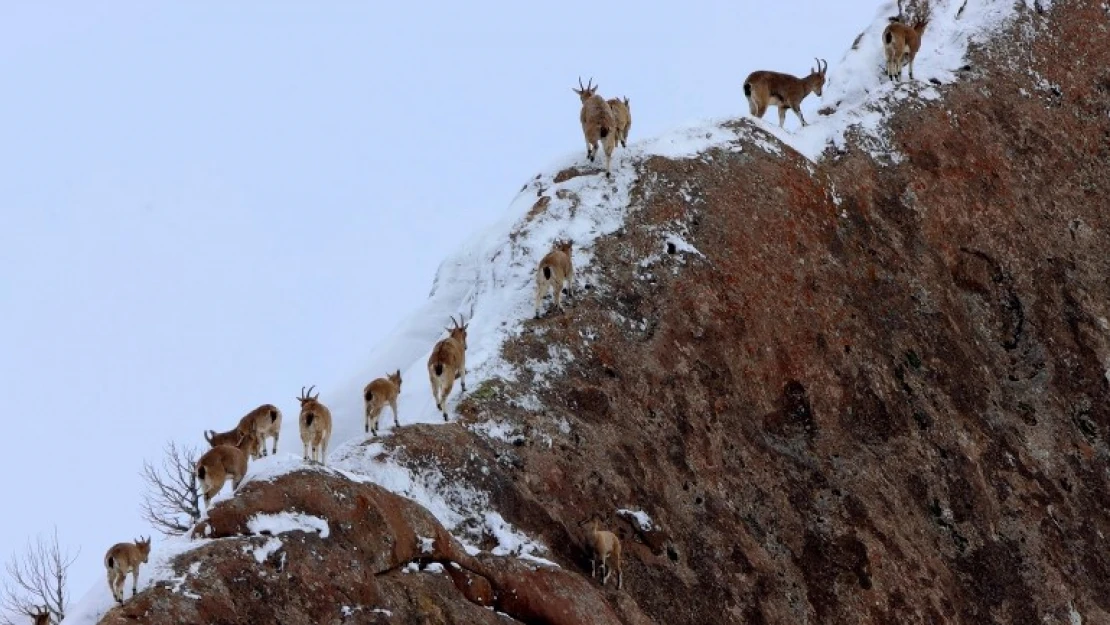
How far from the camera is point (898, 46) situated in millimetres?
43031

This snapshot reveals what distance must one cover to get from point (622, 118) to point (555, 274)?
22.4ft

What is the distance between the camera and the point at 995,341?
3875 centimetres

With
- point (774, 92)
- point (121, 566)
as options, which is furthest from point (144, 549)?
point (774, 92)

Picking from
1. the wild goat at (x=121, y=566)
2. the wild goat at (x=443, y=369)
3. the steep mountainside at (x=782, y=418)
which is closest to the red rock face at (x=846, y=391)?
the steep mountainside at (x=782, y=418)

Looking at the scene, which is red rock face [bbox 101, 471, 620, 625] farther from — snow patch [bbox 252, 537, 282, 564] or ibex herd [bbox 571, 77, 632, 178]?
ibex herd [bbox 571, 77, 632, 178]

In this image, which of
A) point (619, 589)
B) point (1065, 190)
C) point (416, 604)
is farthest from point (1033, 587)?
point (416, 604)

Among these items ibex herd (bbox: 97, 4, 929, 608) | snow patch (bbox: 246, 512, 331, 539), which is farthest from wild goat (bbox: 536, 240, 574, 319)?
snow patch (bbox: 246, 512, 331, 539)

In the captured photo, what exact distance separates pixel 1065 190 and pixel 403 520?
26.1m

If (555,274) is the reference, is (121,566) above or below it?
below

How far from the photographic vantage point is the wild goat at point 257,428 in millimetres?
27906

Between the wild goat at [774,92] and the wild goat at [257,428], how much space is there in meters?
18.1

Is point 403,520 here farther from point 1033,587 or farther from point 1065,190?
point 1065,190

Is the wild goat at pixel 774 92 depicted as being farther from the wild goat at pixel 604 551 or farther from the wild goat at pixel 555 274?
the wild goat at pixel 604 551

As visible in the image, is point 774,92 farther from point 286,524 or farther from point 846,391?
point 286,524
